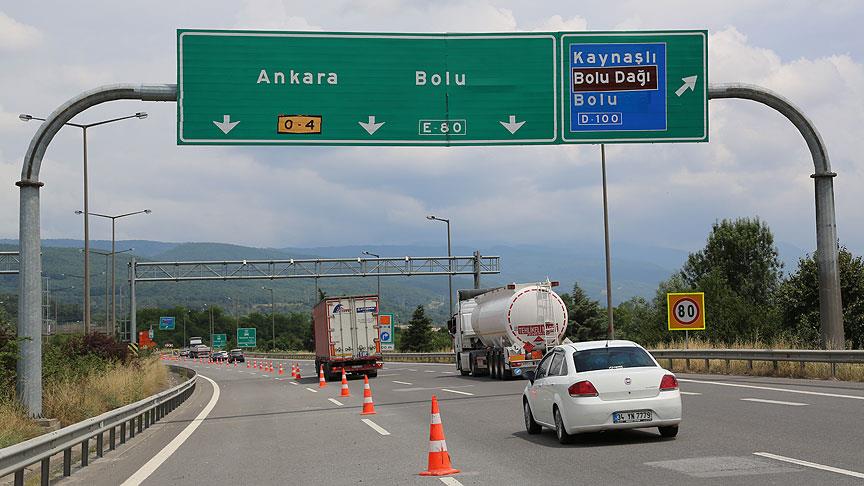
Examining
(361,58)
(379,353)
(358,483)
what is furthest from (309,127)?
(379,353)

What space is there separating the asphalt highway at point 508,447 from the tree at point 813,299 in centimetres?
2383

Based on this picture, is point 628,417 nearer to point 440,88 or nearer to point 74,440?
point 74,440

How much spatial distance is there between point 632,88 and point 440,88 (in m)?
4.57

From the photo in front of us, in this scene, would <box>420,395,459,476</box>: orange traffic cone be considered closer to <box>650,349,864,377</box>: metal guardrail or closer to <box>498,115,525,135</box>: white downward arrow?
<box>498,115,525,135</box>: white downward arrow

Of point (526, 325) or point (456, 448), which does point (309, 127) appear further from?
point (526, 325)

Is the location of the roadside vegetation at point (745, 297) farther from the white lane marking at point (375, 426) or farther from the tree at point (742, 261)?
the white lane marking at point (375, 426)

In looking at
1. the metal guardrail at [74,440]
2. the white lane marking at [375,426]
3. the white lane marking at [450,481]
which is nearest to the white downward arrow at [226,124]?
the metal guardrail at [74,440]

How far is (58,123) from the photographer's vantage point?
20.6 meters

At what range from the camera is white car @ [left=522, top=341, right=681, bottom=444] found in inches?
545

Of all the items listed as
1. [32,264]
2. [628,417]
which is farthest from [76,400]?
[628,417]

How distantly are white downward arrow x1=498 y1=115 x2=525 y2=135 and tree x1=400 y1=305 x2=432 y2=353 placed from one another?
307ft

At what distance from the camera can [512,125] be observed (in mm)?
23844

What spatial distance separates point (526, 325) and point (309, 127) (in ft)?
45.9

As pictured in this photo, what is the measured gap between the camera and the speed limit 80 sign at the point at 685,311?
3212 cm
